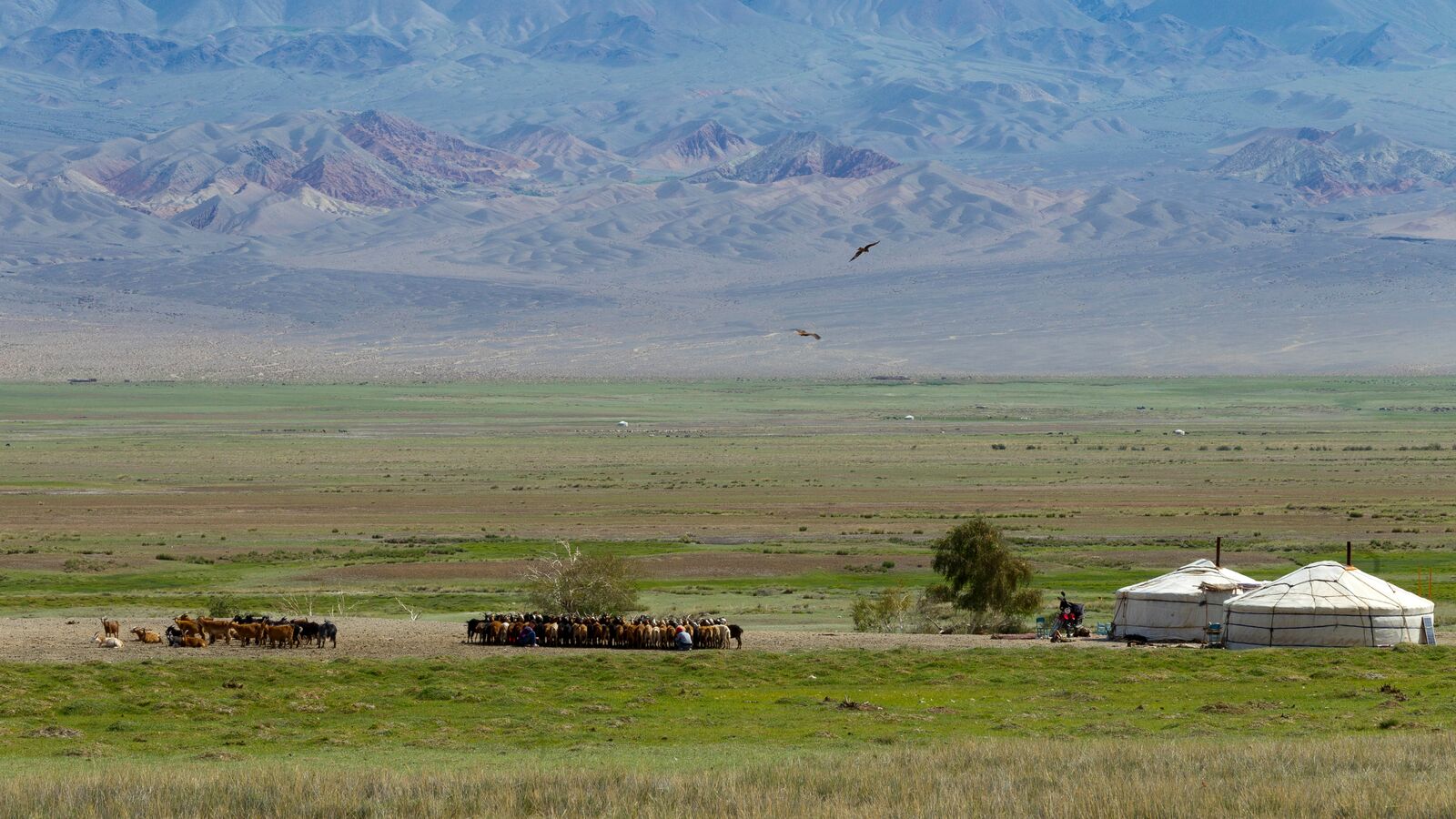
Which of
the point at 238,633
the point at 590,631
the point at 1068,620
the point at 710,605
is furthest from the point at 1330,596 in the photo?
the point at 238,633

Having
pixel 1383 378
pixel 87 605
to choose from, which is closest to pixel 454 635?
pixel 87 605

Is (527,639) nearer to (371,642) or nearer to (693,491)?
(371,642)

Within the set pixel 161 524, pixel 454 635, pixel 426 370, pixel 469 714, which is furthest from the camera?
pixel 426 370

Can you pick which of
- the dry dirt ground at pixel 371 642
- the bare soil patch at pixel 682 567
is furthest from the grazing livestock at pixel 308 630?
the bare soil patch at pixel 682 567

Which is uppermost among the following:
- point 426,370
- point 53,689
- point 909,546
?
point 426,370

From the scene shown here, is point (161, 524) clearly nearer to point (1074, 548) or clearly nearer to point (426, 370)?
point (1074, 548)

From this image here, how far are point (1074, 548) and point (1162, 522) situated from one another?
9102mm

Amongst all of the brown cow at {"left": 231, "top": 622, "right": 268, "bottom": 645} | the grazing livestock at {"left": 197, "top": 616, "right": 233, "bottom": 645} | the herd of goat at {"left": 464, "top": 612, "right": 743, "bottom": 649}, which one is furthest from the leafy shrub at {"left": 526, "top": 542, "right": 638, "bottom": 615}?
the grazing livestock at {"left": 197, "top": 616, "right": 233, "bottom": 645}

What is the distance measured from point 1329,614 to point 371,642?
15500mm

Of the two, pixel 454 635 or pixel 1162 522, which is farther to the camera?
pixel 1162 522

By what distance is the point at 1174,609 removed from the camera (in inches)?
1321

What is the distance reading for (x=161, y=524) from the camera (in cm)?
5891

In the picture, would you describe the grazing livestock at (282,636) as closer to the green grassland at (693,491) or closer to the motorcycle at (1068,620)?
the green grassland at (693,491)

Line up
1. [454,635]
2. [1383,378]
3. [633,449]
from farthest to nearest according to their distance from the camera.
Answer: [1383,378] → [633,449] → [454,635]
